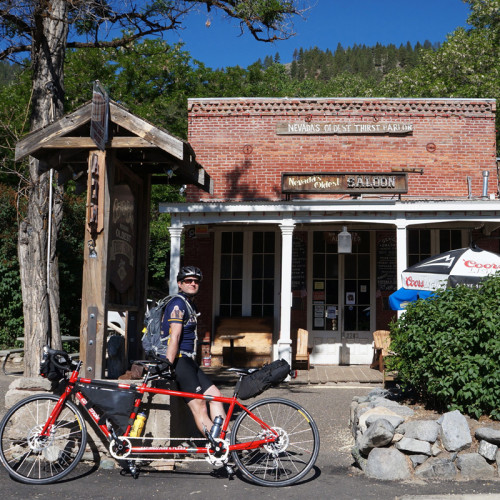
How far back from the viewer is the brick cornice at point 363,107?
47.0 feet

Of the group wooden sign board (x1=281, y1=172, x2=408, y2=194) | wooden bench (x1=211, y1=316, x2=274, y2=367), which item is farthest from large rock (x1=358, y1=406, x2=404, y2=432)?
wooden bench (x1=211, y1=316, x2=274, y2=367)

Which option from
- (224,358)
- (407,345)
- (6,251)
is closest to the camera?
(407,345)

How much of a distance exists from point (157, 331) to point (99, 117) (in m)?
2.17

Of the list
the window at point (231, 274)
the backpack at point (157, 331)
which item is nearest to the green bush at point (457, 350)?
the backpack at point (157, 331)

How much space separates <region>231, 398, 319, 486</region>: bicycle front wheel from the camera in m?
5.18

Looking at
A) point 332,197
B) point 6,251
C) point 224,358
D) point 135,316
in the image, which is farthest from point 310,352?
point 6,251

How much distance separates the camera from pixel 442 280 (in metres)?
8.13

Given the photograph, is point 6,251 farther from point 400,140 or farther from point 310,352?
point 400,140

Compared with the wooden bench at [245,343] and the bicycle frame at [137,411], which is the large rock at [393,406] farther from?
the wooden bench at [245,343]

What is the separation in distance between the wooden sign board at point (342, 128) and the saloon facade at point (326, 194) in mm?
23

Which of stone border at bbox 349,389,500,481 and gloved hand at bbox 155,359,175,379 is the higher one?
gloved hand at bbox 155,359,175,379

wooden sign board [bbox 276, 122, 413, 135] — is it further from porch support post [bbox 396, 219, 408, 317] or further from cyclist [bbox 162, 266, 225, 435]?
cyclist [bbox 162, 266, 225, 435]

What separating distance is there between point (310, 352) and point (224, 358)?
1905 millimetres

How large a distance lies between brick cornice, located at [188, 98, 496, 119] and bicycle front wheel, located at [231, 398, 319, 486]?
10.2 metres
